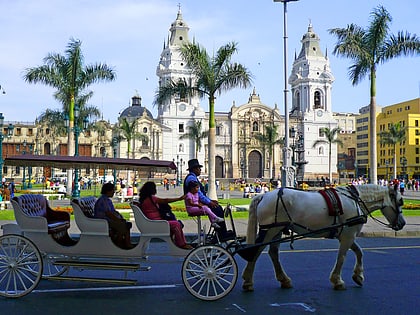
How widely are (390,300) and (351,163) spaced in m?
112

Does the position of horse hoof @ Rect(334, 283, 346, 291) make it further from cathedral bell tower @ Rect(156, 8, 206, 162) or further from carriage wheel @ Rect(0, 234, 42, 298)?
cathedral bell tower @ Rect(156, 8, 206, 162)

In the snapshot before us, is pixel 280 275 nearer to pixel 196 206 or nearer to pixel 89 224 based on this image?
pixel 196 206

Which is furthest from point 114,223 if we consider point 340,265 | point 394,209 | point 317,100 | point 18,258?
point 317,100

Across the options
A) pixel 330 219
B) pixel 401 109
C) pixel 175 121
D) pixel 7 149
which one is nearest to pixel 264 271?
pixel 330 219

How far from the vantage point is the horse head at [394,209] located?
7383 mm

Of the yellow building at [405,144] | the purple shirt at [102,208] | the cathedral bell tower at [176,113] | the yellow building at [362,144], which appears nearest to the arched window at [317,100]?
the yellow building at [405,144]

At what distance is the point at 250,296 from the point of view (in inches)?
261

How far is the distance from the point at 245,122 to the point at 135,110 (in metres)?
20.4

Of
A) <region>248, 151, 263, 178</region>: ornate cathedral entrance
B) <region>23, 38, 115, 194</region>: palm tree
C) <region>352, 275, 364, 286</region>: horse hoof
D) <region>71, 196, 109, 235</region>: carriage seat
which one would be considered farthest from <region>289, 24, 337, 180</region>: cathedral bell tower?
<region>71, 196, 109, 235</region>: carriage seat

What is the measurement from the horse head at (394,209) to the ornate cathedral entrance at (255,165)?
259 feet

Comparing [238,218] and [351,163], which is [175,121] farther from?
[238,218]

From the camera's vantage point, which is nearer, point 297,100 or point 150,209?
point 150,209

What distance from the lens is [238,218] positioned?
18344mm

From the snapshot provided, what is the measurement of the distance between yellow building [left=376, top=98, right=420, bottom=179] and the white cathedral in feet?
36.7
